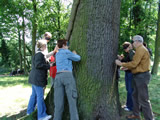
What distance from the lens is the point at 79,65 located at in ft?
10.4

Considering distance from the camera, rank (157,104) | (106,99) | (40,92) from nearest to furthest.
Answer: (106,99), (40,92), (157,104)

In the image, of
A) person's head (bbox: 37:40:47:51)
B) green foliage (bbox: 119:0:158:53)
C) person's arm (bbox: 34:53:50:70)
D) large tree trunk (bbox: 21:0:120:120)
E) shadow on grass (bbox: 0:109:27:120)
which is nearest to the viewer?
large tree trunk (bbox: 21:0:120:120)

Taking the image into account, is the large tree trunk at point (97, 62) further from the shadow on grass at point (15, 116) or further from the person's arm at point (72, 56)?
the shadow on grass at point (15, 116)

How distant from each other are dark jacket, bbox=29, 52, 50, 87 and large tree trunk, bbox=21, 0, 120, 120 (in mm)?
879

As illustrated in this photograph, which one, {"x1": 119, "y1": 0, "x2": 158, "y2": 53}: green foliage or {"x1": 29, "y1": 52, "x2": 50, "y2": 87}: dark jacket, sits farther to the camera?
{"x1": 119, "y1": 0, "x2": 158, "y2": 53}: green foliage

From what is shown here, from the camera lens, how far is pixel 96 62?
3.02 m

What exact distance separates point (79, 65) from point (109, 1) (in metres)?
1.57

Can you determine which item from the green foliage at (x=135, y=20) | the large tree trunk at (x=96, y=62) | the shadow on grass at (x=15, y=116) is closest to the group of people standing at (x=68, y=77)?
the large tree trunk at (x=96, y=62)

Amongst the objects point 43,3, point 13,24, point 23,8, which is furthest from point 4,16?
point 43,3

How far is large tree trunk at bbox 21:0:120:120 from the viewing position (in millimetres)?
3006

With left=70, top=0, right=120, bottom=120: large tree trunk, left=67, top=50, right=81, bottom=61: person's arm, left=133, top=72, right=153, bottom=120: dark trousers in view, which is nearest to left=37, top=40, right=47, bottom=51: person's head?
left=67, top=50, right=81, bottom=61: person's arm

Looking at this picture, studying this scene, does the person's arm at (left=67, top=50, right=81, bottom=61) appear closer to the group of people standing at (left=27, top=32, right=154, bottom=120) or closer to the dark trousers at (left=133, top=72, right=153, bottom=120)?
the group of people standing at (left=27, top=32, right=154, bottom=120)

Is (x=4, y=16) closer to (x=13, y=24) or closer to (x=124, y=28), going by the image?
(x=13, y=24)

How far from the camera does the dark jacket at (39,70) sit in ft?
10.9
